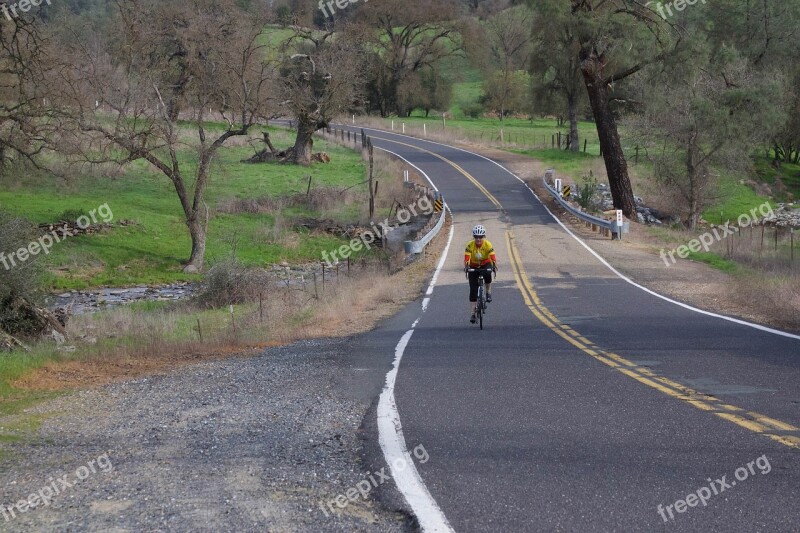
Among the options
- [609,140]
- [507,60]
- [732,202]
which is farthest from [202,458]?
[507,60]

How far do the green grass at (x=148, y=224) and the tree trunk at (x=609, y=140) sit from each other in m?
13.9

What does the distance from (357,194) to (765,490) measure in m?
44.8

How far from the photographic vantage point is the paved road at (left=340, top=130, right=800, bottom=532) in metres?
5.80

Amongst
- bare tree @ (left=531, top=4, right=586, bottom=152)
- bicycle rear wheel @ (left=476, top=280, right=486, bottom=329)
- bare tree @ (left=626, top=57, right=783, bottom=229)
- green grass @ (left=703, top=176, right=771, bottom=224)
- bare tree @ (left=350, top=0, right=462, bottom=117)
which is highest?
bare tree @ (left=350, top=0, right=462, bottom=117)

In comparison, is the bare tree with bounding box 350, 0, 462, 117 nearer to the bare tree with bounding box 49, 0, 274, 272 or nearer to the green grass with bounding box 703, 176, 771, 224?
the green grass with bounding box 703, 176, 771, 224

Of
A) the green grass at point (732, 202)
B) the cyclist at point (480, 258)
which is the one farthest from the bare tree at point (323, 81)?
the cyclist at point (480, 258)

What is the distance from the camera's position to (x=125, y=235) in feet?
127

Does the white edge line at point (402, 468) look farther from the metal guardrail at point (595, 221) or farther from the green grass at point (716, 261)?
the metal guardrail at point (595, 221)

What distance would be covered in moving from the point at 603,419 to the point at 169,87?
34071 millimetres

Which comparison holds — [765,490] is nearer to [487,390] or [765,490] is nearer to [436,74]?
[487,390]

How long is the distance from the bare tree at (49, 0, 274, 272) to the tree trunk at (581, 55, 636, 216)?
1517 centimetres

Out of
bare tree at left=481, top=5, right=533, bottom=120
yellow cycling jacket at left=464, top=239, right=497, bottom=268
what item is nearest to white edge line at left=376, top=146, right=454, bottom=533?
yellow cycling jacket at left=464, top=239, right=497, bottom=268

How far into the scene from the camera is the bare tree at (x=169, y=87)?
32.7 meters

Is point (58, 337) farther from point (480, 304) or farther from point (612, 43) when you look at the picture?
point (612, 43)
